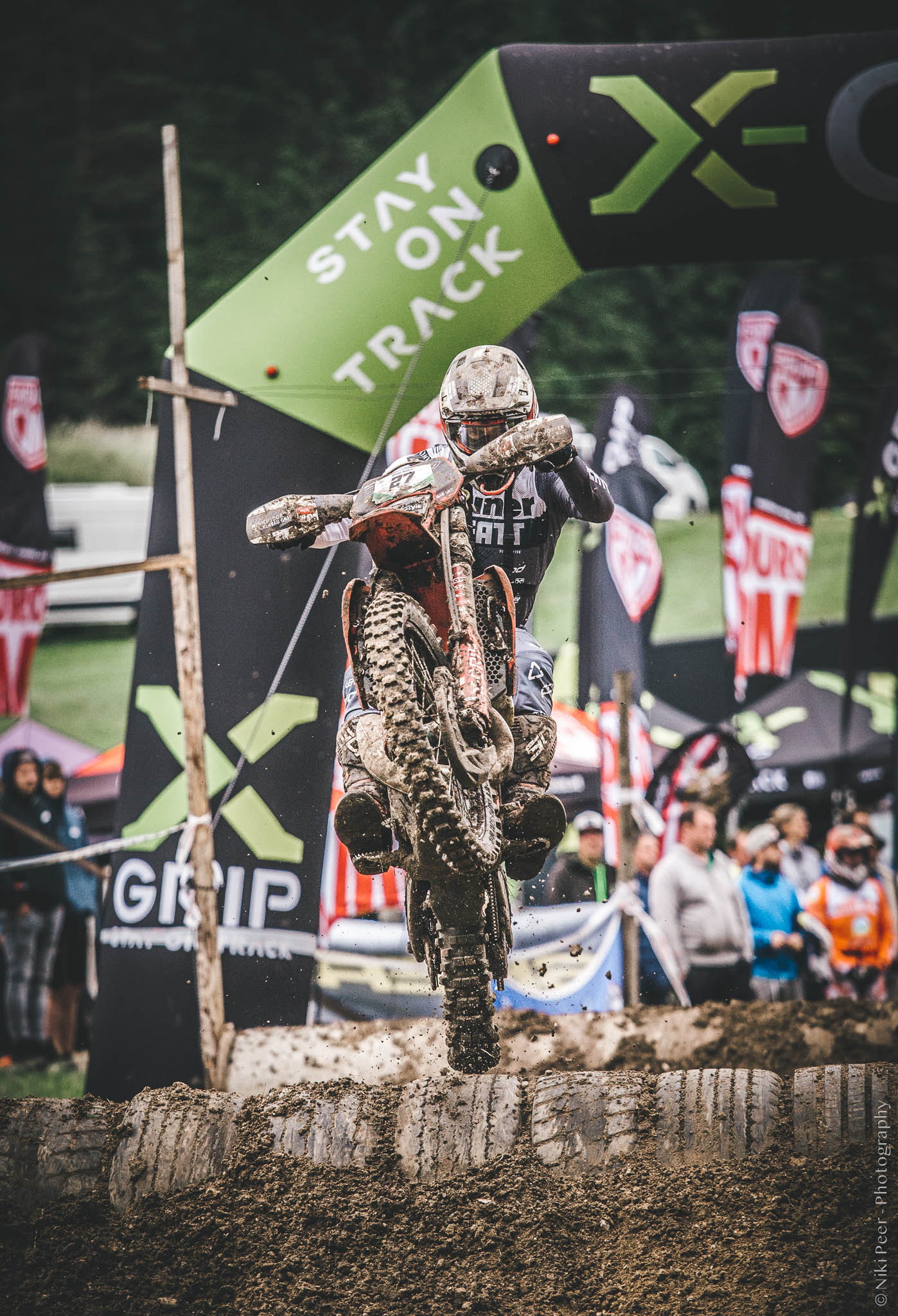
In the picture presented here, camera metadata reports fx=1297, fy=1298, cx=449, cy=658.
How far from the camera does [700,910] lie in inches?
369

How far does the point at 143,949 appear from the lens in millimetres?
7789

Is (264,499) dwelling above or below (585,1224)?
above

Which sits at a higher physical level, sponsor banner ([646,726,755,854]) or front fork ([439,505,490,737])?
front fork ([439,505,490,737])

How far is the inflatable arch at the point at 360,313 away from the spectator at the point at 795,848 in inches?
178

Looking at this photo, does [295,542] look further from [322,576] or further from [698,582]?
[698,582]

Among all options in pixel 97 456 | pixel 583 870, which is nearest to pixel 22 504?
pixel 583 870

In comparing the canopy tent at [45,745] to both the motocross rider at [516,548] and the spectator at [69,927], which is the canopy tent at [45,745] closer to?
the spectator at [69,927]

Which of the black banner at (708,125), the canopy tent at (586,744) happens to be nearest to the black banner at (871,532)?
the canopy tent at (586,744)

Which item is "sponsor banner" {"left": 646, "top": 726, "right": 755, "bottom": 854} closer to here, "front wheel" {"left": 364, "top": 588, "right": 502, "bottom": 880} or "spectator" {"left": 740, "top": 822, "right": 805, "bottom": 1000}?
"spectator" {"left": 740, "top": 822, "right": 805, "bottom": 1000}

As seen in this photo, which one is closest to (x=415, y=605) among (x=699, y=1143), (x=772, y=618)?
(x=699, y=1143)

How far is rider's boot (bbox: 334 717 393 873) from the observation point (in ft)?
18.1

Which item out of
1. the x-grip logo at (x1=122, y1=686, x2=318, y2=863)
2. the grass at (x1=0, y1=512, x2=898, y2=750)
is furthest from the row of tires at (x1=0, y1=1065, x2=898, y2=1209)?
the grass at (x1=0, y1=512, x2=898, y2=750)

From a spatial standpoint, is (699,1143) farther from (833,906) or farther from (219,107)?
(219,107)

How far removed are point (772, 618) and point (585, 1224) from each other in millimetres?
6693
